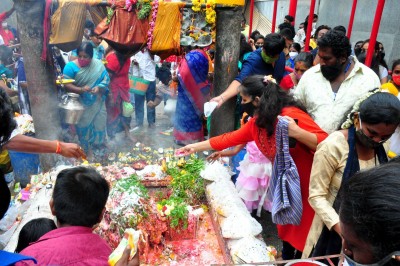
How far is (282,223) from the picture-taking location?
8.88ft

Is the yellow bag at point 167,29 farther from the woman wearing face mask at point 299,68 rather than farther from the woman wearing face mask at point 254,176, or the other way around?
the woman wearing face mask at point 299,68

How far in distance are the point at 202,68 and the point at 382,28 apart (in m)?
4.91

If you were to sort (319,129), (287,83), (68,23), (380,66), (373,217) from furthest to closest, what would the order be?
(380,66), (287,83), (68,23), (319,129), (373,217)

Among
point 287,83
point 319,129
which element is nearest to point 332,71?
point 319,129

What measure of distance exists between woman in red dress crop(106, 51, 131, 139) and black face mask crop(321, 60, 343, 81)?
4.08 m

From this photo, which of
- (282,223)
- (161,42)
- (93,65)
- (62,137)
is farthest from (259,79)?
(93,65)

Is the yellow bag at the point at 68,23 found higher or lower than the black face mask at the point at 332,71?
higher

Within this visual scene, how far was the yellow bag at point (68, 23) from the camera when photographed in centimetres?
386

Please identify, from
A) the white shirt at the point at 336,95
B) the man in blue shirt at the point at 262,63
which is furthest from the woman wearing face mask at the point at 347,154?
the man in blue shirt at the point at 262,63

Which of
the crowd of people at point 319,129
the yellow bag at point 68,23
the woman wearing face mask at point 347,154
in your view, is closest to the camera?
the woman wearing face mask at point 347,154

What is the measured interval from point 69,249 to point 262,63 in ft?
10.6

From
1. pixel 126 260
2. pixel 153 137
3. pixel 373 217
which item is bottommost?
pixel 153 137

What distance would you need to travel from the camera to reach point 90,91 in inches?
215

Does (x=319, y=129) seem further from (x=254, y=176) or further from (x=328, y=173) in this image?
(x=254, y=176)
